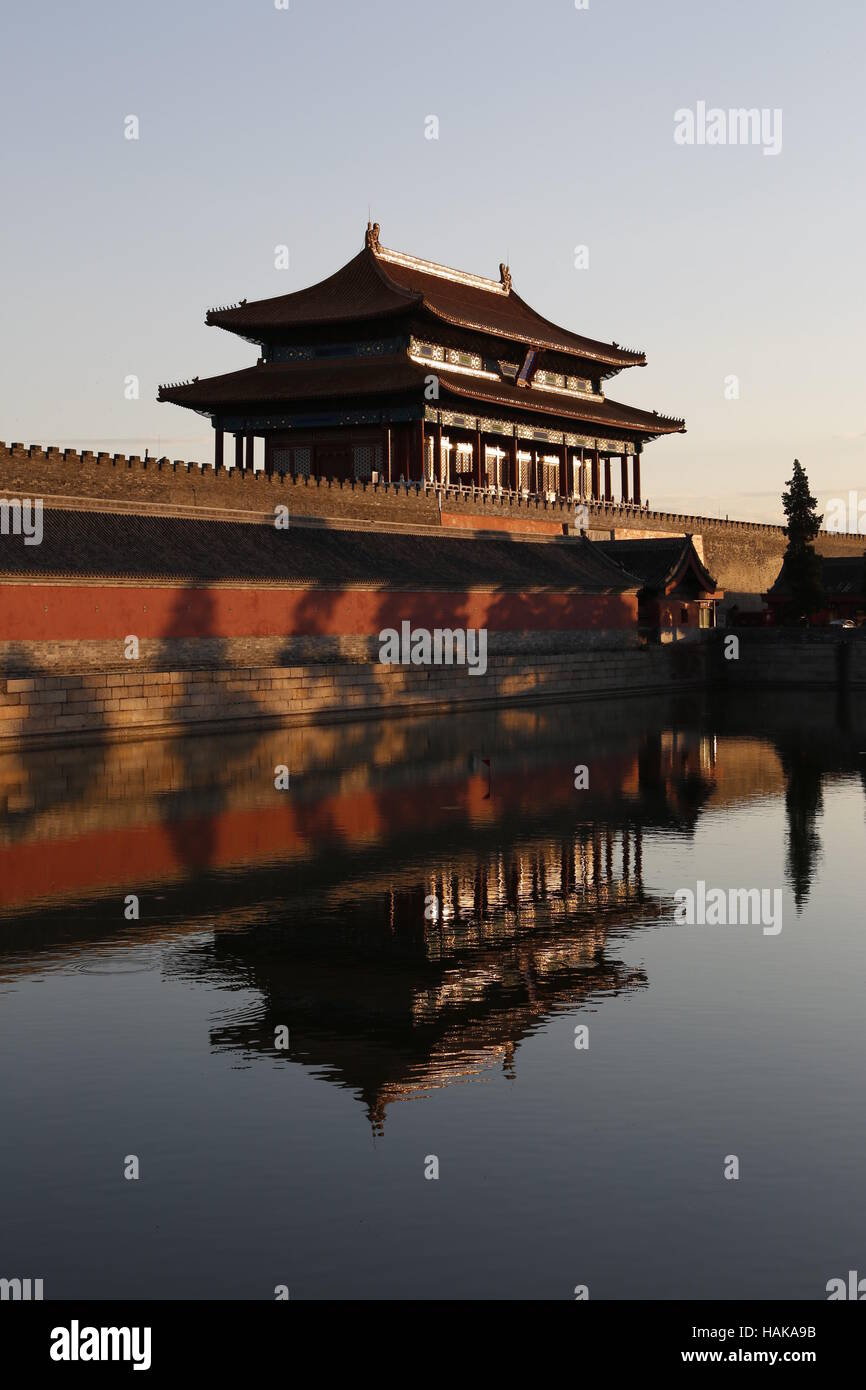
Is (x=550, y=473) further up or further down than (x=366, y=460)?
further up

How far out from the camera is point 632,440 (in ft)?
251

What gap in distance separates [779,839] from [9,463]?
27.4 m

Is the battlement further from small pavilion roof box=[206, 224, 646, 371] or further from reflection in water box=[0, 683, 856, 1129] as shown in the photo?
reflection in water box=[0, 683, 856, 1129]

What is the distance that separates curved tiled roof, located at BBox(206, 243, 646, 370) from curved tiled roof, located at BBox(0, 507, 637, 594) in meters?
11.6

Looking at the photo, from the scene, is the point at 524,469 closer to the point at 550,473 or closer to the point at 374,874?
the point at 550,473

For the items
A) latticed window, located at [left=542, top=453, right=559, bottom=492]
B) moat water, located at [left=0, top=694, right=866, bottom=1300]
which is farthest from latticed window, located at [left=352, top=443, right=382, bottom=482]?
moat water, located at [left=0, top=694, right=866, bottom=1300]

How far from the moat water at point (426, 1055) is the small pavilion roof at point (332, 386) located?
41.6 m

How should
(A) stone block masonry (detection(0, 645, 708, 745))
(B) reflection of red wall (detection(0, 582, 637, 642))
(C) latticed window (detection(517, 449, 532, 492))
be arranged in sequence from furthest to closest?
(C) latticed window (detection(517, 449, 532, 492)) < (B) reflection of red wall (detection(0, 582, 637, 642)) < (A) stone block masonry (detection(0, 645, 708, 745))

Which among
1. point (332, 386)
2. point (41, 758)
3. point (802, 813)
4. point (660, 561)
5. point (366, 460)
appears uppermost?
point (332, 386)

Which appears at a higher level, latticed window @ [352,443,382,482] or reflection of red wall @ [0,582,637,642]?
latticed window @ [352,443,382,482]

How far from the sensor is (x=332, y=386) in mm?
60625

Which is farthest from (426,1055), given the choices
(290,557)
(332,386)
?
(332,386)

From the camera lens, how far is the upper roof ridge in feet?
212

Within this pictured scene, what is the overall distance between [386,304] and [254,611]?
81.8 feet
